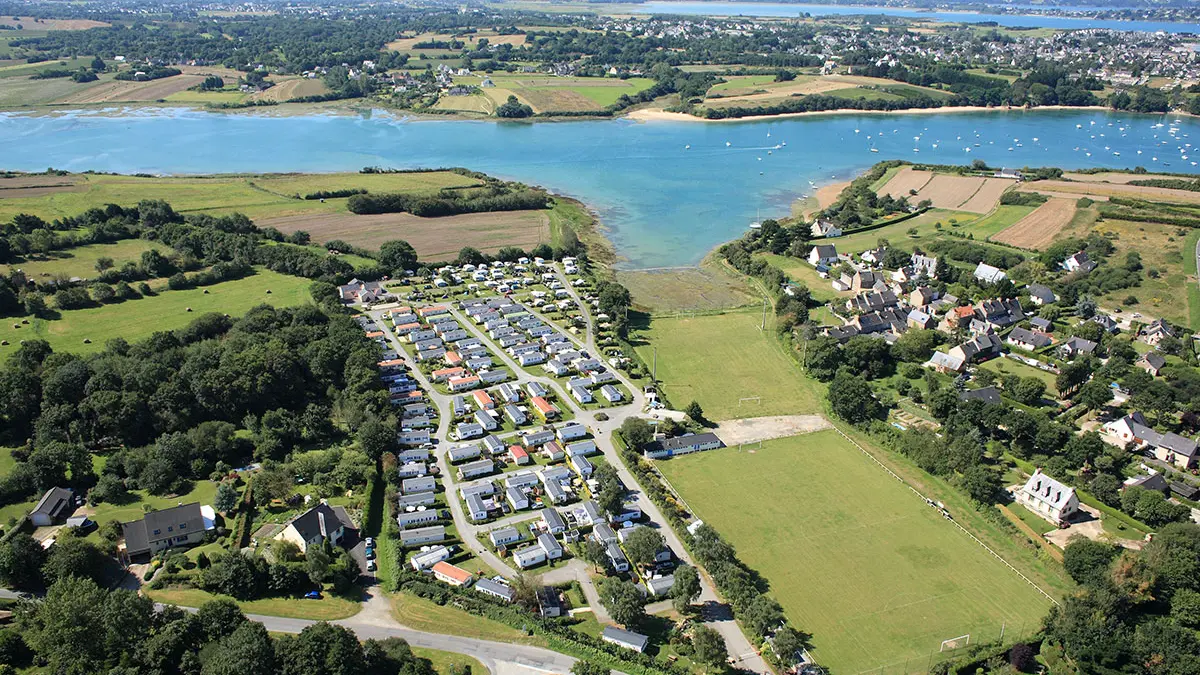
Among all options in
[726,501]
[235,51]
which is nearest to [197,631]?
[726,501]

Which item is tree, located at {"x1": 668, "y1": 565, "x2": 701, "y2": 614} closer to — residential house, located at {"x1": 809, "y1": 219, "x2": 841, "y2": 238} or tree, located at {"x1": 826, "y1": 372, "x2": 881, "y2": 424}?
tree, located at {"x1": 826, "y1": 372, "x2": 881, "y2": 424}

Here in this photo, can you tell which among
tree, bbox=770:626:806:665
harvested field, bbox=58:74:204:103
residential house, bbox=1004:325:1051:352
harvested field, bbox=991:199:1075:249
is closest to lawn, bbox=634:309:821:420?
residential house, bbox=1004:325:1051:352

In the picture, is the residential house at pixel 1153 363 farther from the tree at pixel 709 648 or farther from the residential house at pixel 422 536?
the residential house at pixel 422 536

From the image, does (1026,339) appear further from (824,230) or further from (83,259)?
(83,259)

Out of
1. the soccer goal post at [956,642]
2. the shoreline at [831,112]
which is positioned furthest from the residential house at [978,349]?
the shoreline at [831,112]

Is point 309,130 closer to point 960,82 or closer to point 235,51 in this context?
point 235,51
